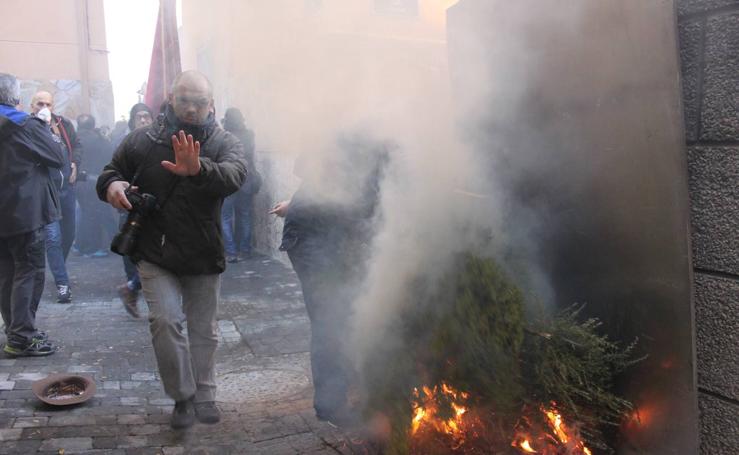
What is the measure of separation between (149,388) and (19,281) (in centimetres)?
140

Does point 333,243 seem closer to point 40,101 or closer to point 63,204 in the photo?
point 40,101

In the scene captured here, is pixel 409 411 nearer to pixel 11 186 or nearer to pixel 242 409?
pixel 242 409

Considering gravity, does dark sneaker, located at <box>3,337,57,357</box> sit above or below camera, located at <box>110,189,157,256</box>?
below

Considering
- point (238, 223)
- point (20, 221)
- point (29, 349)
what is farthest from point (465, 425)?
point (238, 223)

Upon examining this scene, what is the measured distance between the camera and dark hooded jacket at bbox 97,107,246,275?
12.1 ft

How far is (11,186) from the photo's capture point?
493 centimetres

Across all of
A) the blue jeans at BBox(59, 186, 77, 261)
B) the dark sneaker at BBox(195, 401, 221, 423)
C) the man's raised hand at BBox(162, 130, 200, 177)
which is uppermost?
the man's raised hand at BBox(162, 130, 200, 177)

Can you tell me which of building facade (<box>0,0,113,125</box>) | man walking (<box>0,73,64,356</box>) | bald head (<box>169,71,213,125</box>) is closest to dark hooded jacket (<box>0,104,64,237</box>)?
man walking (<box>0,73,64,356</box>)

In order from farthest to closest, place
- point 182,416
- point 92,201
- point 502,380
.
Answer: point 92,201 < point 182,416 < point 502,380

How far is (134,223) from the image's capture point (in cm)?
366

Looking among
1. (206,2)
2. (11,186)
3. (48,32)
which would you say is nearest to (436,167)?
(206,2)

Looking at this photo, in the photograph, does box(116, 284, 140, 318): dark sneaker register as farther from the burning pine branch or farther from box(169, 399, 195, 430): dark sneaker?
the burning pine branch

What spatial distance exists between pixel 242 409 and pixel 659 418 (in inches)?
97.1

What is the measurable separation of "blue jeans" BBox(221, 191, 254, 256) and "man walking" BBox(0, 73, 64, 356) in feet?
12.8
